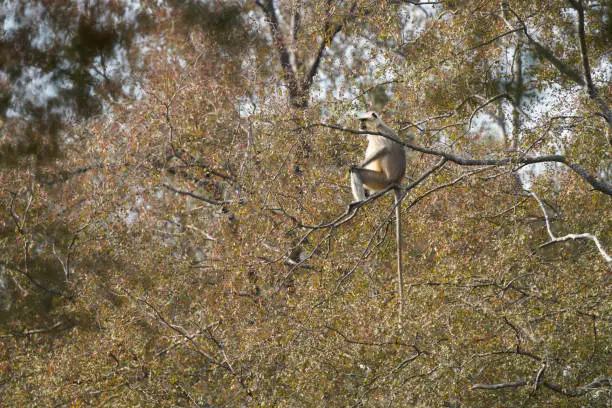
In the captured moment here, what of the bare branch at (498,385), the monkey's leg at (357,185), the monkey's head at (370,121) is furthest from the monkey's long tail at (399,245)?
the bare branch at (498,385)

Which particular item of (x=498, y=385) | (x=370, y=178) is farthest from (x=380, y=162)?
(x=498, y=385)

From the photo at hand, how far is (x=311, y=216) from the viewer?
10719 millimetres

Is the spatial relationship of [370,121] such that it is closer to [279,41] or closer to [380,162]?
[380,162]

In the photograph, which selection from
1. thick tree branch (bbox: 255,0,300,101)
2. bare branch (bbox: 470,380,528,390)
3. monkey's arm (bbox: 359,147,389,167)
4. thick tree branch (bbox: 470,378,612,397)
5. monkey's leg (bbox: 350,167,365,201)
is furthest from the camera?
thick tree branch (bbox: 255,0,300,101)

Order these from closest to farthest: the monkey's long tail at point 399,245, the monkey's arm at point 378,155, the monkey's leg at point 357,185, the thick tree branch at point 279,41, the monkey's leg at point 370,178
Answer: the monkey's long tail at point 399,245, the monkey's leg at point 357,185, the monkey's leg at point 370,178, the monkey's arm at point 378,155, the thick tree branch at point 279,41

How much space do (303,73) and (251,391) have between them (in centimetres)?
762

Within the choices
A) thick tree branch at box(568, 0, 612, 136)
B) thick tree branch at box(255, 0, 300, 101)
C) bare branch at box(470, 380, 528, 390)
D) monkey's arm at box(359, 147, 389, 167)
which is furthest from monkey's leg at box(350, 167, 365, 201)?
thick tree branch at box(255, 0, 300, 101)

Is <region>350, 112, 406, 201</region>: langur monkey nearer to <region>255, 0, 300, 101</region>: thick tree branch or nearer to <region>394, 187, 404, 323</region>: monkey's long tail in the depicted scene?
<region>394, 187, 404, 323</region>: monkey's long tail

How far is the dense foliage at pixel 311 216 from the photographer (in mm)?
7180

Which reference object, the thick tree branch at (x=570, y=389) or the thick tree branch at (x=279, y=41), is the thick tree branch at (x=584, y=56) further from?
the thick tree branch at (x=279, y=41)

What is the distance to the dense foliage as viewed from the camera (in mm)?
7180

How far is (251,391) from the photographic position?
798 centimetres

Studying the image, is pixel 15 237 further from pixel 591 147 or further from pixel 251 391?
pixel 591 147

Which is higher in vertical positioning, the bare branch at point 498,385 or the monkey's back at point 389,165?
the monkey's back at point 389,165
